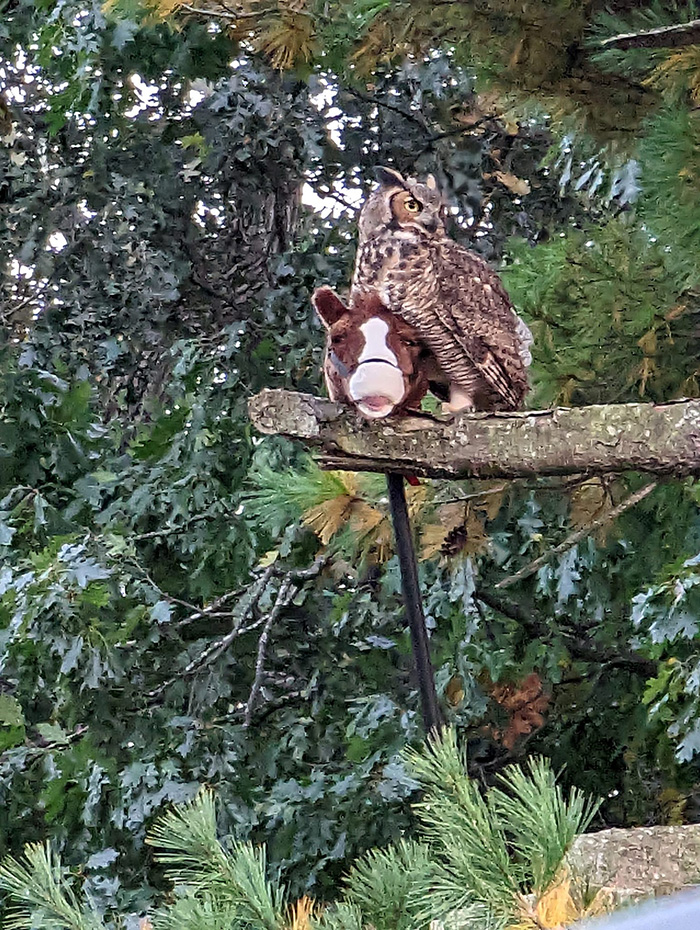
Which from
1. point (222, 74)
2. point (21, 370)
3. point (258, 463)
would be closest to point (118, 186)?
point (222, 74)

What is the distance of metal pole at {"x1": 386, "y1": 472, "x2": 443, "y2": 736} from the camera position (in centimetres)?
75

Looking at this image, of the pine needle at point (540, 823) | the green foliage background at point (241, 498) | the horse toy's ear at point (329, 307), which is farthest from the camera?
the green foliage background at point (241, 498)

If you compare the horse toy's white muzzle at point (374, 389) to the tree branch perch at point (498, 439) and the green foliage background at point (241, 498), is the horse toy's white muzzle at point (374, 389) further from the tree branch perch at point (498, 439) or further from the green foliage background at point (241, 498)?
the green foliage background at point (241, 498)

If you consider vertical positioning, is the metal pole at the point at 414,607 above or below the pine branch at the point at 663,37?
below

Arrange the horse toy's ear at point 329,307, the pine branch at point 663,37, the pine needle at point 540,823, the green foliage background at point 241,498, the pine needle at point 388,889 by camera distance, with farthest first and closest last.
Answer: the green foliage background at point 241,498 → the horse toy's ear at point 329,307 → the pine branch at point 663,37 → the pine needle at point 388,889 → the pine needle at point 540,823

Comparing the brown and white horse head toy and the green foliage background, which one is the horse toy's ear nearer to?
the brown and white horse head toy

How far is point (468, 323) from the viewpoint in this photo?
2.88 feet

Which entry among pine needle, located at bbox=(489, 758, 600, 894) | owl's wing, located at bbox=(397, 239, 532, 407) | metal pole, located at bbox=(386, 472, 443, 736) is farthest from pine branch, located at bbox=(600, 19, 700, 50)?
pine needle, located at bbox=(489, 758, 600, 894)

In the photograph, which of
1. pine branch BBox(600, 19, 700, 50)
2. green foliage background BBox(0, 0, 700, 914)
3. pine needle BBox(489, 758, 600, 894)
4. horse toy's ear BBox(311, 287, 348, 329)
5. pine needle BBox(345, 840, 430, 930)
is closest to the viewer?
pine needle BBox(489, 758, 600, 894)

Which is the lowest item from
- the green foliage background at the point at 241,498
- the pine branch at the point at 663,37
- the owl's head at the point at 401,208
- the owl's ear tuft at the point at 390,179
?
the green foliage background at the point at 241,498

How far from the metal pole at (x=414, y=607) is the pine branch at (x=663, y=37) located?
36cm

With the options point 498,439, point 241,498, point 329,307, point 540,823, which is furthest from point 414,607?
point 241,498

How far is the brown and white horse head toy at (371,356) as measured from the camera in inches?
31.9

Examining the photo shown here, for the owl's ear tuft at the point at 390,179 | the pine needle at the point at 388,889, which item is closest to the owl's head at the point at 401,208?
the owl's ear tuft at the point at 390,179
